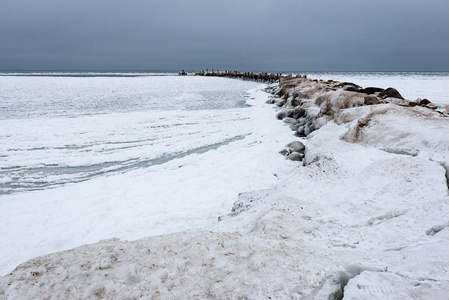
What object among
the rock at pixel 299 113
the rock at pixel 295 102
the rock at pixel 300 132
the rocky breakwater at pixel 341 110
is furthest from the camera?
the rock at pixel 295 102

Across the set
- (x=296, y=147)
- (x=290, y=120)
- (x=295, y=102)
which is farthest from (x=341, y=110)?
(x=295, y=102)

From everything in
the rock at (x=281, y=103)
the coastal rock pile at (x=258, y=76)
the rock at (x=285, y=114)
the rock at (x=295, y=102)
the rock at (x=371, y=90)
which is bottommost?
the rock at (x=285, y=114)

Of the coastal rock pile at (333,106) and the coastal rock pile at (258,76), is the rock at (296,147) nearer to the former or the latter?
the coastal rock pile at (333,106)

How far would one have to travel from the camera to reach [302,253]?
2.97 metres

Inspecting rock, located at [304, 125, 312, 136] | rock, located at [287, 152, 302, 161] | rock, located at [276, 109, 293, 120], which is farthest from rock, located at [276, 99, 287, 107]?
rock, located at [287, 152, 302, 161]

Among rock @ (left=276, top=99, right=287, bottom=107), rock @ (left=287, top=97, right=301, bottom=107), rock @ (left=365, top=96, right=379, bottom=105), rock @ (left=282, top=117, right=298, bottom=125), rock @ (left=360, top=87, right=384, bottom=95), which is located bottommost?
rock @ (left=282, top=117, right=298, bottom=125)

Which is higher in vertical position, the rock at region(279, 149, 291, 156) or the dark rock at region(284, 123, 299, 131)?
the dark rock at region(284, 123, 299, 131)

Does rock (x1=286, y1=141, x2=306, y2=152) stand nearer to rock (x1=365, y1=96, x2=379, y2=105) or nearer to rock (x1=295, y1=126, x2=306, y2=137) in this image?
rock (x1=295, y1=126, x2=306, y2=137)

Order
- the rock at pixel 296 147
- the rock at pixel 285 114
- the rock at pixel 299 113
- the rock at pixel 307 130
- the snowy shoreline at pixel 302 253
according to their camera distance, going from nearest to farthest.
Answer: the snowy shoreline at pixel 302 253 → the rock at pixel 296 147 → the rock at pixel 307 130 → the rock at pixel 299 113 → the rock at pixel 285 114

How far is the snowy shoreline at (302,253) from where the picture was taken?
8.16 ft

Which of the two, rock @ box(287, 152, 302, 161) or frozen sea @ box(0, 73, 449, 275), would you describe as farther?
rock @ box(287, 152, 302, 161)

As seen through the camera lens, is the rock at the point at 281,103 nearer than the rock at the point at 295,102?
No

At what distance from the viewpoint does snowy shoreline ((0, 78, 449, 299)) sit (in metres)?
2.49

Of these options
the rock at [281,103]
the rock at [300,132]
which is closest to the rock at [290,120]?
the rock at [300,132]
